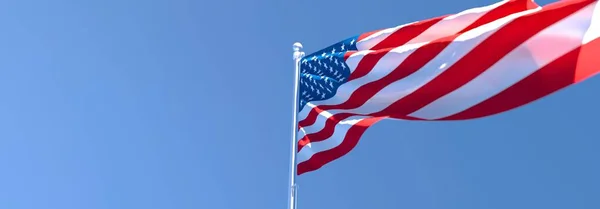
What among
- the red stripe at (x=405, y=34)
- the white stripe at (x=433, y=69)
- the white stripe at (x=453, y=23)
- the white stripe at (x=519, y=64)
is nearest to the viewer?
the white stripe at (x=519, y=64)

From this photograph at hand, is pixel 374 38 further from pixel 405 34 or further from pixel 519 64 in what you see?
pixel 519 64

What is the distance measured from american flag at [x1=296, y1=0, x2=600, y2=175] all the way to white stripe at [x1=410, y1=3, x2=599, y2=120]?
0.04 ft

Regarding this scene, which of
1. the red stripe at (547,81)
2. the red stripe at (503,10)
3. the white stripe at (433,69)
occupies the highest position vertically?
the red stripe at (503,10)

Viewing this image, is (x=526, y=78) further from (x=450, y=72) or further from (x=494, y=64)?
(x=450, y=72)

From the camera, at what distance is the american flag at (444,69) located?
8.09 metres

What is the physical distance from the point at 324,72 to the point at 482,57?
301 centimetres

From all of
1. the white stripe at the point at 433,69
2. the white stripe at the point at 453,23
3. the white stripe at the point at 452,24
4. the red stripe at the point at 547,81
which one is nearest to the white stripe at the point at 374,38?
the white stripe at the point at 452,24

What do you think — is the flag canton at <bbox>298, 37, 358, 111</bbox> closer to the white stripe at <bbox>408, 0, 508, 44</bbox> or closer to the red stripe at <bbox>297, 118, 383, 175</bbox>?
the red stripe at <bbox>297, 118, 383, 175</bbox>

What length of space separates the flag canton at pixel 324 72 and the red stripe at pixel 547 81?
242 centimetres

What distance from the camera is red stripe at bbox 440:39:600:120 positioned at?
7.87m

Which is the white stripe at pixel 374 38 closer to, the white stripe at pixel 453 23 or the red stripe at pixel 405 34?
the red stripe at pixel 405 34

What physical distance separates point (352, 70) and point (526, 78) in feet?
9.40

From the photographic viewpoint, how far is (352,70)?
10562mm

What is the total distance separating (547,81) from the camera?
823cm
